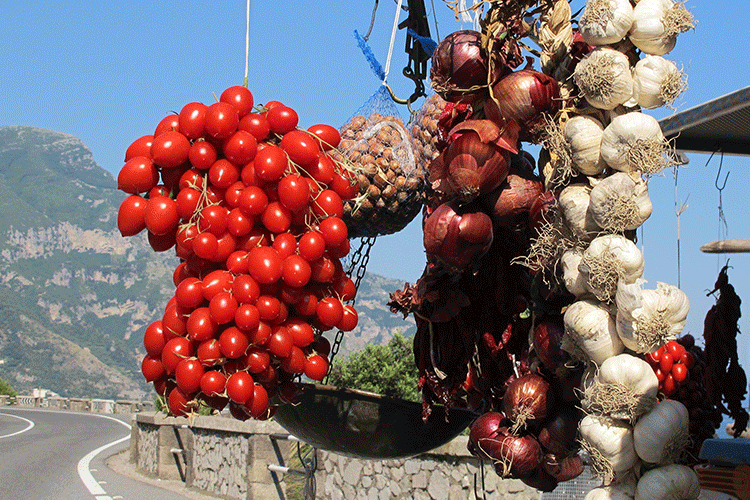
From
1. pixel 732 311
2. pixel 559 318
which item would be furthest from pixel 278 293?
pixel 732 311

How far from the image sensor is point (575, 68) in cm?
154

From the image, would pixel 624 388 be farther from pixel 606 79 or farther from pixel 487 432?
pixel 606 79

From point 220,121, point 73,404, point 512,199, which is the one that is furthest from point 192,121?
point 73,404

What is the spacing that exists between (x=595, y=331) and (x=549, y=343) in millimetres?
218

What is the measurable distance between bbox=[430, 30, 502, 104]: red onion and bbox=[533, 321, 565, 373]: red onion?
1.87 feet

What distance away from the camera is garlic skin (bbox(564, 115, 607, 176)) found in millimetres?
1421

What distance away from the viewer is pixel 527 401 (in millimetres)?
1557

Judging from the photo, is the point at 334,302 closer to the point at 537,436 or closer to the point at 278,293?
the point at 278,293

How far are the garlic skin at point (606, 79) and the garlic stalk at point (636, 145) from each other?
0.16ft

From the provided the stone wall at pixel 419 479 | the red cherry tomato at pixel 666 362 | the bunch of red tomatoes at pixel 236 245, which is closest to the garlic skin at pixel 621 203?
the bunch of red tomatoes at pixel 236 245

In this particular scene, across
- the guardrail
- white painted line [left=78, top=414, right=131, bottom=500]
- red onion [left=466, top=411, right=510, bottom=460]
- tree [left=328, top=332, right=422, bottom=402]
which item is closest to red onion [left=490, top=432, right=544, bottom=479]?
red onion [left=466, top=411, right=510, bottom=460]

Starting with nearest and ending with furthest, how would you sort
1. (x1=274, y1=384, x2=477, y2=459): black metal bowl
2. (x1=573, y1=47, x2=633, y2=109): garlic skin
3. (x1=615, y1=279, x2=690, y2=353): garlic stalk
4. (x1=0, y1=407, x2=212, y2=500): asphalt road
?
1. (x1=615, y1=279, x2=690, y2=353): garlic stalk
2. (x1=573, y1=47, x2=633, y2=109): garlic skin
3. (x1=274, y1=384, x2=477, y2=459): black metal bowl
4. (x1=0, y1=407, x2=212, y2=500): asphalt road

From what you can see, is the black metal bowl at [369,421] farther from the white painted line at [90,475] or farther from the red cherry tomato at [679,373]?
the white painted line at [90,475]

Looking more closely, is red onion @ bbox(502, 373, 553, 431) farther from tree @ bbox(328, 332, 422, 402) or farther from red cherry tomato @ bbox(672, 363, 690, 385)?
tree @ bbox(328, 332, 422, 402)
